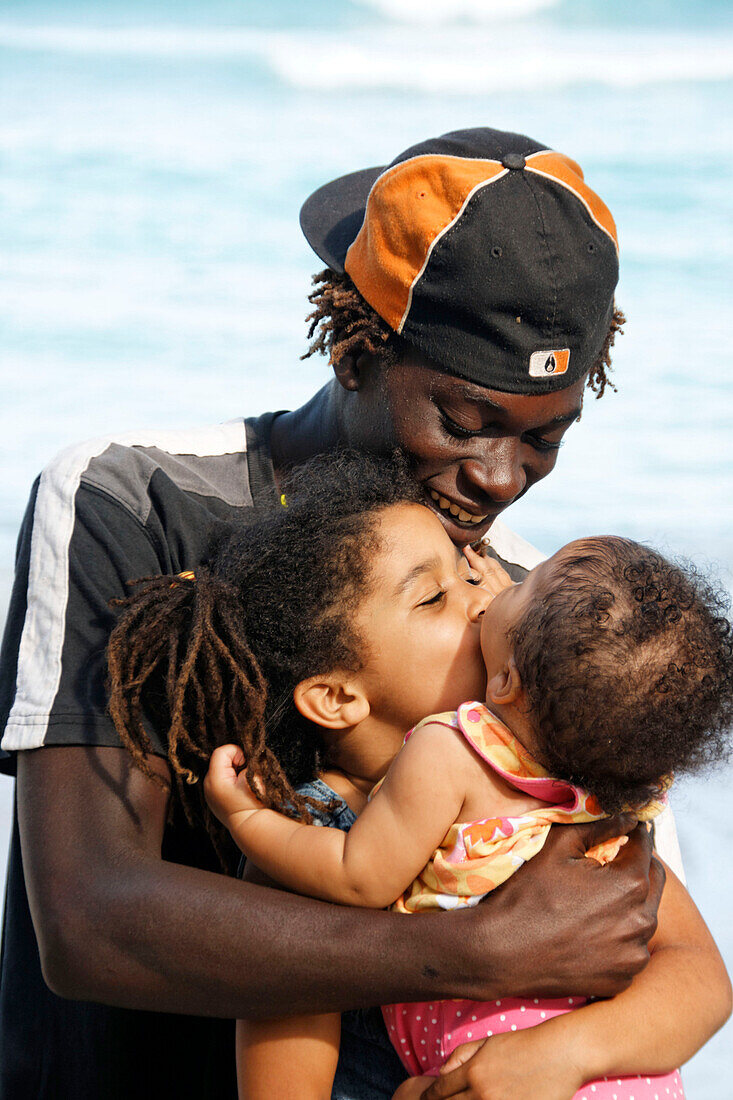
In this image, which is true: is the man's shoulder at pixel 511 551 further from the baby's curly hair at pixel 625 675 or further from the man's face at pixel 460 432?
the baby's curly hair at pixel 625 675

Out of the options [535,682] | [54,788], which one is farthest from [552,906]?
[54,788]

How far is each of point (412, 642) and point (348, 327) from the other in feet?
2.74

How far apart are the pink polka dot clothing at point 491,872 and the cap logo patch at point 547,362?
0.82 metres

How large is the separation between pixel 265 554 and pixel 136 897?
25.5 inches

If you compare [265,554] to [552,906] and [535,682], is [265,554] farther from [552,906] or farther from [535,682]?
[552,906]

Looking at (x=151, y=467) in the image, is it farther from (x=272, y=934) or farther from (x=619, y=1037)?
(x=619, y=1037)

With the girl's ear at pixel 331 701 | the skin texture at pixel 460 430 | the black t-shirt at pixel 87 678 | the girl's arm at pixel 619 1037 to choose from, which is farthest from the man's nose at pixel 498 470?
the girl's arm at pixel 619 1037

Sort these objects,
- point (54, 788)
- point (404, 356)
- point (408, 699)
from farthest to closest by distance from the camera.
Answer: point (404, 356) < point (408, 699) < point (54, 788)

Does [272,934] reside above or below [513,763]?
below

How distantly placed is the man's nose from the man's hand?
782mm

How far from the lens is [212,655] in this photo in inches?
78.9

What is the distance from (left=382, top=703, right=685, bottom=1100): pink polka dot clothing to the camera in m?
1.86

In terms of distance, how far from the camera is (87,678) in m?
2.03

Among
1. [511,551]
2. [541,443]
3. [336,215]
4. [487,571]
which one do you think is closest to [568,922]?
[487,571]
